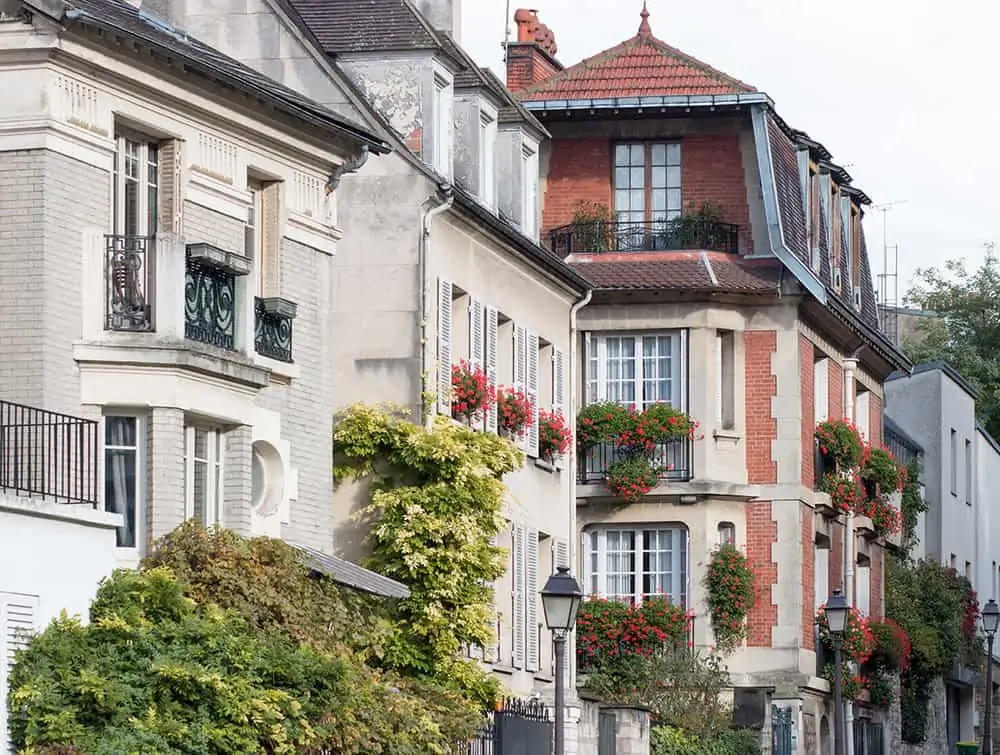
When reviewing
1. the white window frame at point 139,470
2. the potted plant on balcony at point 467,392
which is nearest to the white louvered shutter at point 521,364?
the potted plant on balcony at point 467,392

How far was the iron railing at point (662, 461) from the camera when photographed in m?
41.0

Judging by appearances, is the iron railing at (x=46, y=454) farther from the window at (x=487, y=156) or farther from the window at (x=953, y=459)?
the window at (x=953, y=459)

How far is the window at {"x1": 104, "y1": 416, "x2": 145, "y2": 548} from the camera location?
2308 cm

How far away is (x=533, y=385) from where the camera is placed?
116 feet

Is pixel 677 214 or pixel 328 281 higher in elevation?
pixel 677 214

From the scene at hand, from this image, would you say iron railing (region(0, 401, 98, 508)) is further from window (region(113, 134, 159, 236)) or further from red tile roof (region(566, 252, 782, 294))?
red tile roof (region(566, 252, 782, 294))

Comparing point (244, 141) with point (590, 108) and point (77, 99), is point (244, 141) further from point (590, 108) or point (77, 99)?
point (590, 108)

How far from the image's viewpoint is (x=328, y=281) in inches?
1076

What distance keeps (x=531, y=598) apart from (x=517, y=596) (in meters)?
0.69

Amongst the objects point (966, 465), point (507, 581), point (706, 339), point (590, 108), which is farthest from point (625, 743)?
point (966, 465)

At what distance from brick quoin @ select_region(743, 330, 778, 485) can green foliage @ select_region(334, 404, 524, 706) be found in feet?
40.6

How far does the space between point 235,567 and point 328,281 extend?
16.4ft

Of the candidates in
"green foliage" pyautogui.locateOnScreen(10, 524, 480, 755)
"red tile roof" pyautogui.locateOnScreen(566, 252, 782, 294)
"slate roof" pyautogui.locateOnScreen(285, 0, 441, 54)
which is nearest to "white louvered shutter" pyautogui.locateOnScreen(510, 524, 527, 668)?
"slate roof" pyautogui.locateOnScreen(285, 0, 441, 54)

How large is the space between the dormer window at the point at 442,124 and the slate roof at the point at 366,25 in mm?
597
